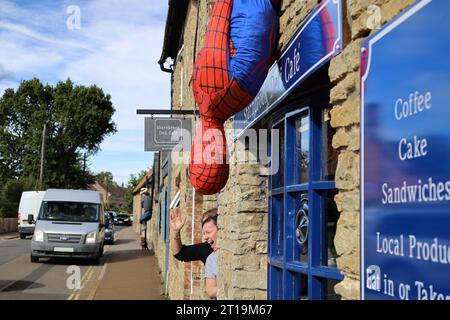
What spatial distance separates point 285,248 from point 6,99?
4361 centimetres

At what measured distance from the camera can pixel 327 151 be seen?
3.38m

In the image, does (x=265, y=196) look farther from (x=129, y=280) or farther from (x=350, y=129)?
(x=129, y=280)

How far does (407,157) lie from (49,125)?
42.7 m

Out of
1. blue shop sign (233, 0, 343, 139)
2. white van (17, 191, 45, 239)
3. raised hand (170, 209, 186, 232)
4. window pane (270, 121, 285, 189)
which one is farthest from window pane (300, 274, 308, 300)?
white van (17, 191, 45, 239)

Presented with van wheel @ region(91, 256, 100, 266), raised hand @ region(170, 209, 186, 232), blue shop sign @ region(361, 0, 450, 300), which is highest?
blue shop sign @ region(361, 0, 450, 300)

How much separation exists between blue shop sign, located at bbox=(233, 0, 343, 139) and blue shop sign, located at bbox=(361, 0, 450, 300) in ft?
1.73

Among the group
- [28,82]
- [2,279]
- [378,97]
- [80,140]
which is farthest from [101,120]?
[378,97]

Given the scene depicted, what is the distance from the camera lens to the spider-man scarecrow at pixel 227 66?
3748mm

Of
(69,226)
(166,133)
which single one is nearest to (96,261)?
(69,226)

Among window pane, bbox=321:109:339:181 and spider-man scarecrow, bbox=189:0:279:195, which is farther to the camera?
spider-man scarecrow, bbox=189:0:279:195

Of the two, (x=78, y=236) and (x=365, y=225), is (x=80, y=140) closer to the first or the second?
(x=78, y=236)

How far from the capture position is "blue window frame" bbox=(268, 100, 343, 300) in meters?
3.36

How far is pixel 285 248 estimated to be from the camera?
3934 mm

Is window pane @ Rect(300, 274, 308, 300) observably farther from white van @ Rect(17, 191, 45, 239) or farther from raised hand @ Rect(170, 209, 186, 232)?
white van @ Rect(17, 191, 45, 239)
